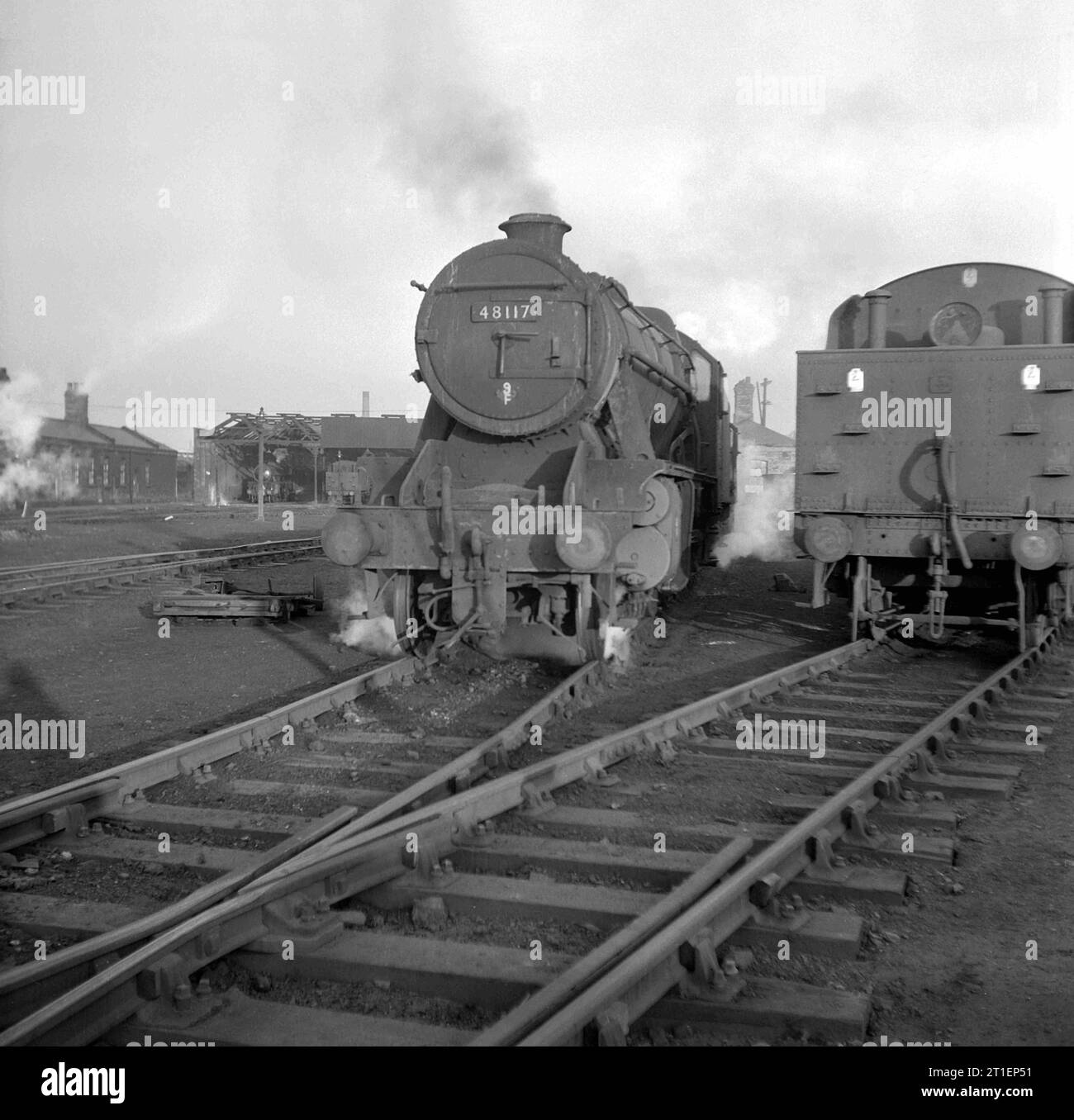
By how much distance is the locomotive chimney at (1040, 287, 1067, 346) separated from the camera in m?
8.73

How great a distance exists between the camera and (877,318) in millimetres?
9242

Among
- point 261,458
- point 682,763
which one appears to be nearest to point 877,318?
point 682,763

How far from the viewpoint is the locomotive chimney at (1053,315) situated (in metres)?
8.73

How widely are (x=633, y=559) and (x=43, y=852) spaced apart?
4463 mm

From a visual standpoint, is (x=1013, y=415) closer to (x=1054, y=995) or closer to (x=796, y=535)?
(x=796, y=535)

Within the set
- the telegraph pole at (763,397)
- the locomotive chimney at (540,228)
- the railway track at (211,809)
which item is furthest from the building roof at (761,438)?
the railway track at (211,809)

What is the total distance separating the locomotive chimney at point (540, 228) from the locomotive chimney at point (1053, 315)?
13.7 feet

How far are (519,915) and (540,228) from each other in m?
5.73

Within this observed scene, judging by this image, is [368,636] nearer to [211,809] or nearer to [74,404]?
[211,809]

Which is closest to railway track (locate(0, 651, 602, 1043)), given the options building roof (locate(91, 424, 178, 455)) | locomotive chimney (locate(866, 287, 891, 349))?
locomotive chimney (locate(866, 287, 891, 349))

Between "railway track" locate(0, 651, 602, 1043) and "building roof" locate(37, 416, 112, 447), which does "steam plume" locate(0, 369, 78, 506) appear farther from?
"railway track" locate(0, 651, 602, 1043)

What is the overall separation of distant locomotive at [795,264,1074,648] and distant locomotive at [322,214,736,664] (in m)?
1.70

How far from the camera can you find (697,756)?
544 cm
